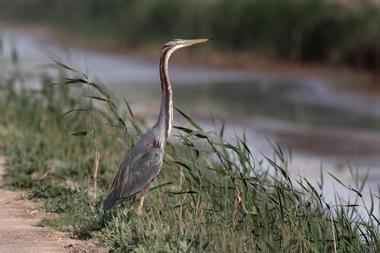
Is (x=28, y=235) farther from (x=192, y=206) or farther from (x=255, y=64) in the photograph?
(x=255, y=64)

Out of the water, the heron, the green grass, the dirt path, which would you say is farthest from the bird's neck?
the water

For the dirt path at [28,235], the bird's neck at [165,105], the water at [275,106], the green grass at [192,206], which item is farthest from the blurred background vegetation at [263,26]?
the bird's neck at [165,105]

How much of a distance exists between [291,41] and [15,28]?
2410 centimetres

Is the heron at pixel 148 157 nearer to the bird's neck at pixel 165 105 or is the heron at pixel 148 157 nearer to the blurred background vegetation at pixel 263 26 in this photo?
the bird's neck at pixel 165 105

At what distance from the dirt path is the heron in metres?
0.36

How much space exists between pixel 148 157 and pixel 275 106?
12612 millimetres

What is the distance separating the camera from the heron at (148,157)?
673 cm

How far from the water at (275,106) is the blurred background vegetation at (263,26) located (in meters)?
1.11

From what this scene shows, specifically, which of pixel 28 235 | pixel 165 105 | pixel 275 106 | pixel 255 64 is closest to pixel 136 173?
pixel 165 105

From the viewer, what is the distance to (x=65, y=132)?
1020 cm

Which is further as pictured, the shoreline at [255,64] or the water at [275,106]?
the shoreline at [255,64]

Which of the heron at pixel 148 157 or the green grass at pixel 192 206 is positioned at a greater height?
the heron at pixel 148 157

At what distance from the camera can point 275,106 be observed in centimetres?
1925

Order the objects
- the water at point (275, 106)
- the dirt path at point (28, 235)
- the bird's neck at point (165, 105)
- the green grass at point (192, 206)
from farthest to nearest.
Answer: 1. the water at point (275, 106)
2. the bird's neck at point (165, 105)
3. the dirt path at point (28, 235)
4. the green grass at point (192, 206)
